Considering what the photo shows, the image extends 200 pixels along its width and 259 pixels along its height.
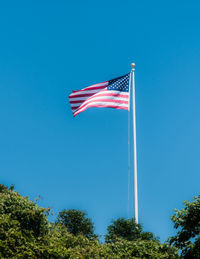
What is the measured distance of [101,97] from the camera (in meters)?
24.1

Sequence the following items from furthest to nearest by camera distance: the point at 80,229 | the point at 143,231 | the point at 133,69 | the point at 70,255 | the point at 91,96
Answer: the point at 133,69 → the point at 91,96 → the point at 80,229 → the point at 143,231 → the point at 70,255

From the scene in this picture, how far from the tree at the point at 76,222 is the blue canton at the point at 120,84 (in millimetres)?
8358

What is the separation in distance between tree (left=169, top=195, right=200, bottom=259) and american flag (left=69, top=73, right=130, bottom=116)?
9.17 metres

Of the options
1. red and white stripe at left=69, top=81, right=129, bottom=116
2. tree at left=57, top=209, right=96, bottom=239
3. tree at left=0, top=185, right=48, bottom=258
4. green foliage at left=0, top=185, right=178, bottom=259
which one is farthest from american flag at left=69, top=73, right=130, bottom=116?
green foliage at left=0, top=185, right=178, bottom=259

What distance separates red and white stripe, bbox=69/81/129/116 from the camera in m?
23.9

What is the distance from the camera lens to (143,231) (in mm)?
20719

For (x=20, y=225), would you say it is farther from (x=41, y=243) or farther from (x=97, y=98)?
(x=97, y=98)

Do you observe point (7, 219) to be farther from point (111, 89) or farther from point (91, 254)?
point (111, 89)

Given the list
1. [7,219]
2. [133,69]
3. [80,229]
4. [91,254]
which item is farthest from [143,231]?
[133,69]

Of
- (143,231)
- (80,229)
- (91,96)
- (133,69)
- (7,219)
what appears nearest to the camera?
(7,219)

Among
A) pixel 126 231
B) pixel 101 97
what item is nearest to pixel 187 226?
pixel 126 231

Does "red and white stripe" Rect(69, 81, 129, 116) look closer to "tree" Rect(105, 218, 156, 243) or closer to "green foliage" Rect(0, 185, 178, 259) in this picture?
"tree" Rect(105, 218, 156, 243)

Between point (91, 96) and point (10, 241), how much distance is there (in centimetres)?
1227

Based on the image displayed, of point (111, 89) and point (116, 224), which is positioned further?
point (111, 89)
